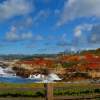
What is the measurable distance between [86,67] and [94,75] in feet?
33.3

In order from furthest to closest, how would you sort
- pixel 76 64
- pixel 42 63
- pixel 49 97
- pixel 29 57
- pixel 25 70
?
1. pixel 29 57
2. pixel 42 63
3. pixel 25 70
4. pixel 76 64
5. pixel 49 97

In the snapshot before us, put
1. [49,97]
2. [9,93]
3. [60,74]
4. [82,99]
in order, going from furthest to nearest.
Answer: [60,74], [9,93], [82,99], [49,97]

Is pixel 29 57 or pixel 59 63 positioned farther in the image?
pixel 29 57

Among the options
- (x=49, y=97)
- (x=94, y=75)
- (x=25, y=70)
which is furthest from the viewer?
(x=25, y=70)

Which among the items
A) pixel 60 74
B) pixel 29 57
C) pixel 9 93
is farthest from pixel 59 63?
pixel 9 93

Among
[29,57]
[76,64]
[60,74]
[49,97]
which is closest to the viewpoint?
[49,97]

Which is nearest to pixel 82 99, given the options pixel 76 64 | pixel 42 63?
Answer: pixel 76 64

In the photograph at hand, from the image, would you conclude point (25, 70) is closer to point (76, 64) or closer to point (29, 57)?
point (76, 64)

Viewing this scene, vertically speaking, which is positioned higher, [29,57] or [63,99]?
[29,57]

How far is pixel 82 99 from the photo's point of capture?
16266 mm

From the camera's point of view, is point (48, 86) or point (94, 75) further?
point (94, 75)

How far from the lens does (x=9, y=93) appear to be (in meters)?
19.2

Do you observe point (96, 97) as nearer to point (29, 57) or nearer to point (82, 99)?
point (82, 99)

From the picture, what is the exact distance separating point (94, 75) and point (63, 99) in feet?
114
